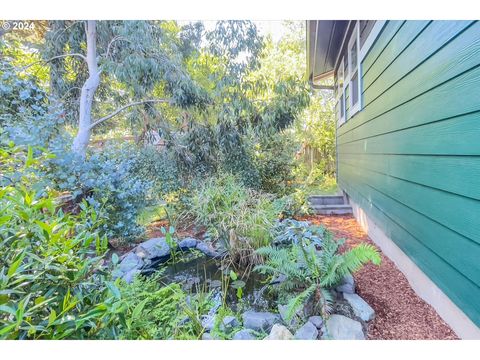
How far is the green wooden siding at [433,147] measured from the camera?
1152mm

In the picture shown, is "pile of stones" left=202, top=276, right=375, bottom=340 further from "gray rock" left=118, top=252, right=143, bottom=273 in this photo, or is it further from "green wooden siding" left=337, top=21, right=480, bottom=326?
"gray rock" left=118, top=252, right=143, bottom=273

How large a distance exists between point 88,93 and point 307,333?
3202 millimetres

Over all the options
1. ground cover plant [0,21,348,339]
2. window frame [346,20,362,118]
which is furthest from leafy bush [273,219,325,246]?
window frame [346,20,362,118]

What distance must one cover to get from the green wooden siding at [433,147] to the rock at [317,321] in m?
0.68

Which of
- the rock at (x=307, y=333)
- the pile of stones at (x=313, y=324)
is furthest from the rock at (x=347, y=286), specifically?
the rock at (x=307, y=333)

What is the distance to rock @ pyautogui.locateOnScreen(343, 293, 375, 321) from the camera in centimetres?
147

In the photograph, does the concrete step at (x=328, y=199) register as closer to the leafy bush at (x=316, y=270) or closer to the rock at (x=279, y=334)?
the leafy bush at (x=316, y=270)

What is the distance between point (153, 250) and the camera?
2.49 meters

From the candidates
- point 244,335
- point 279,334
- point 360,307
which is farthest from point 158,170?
point 360,307

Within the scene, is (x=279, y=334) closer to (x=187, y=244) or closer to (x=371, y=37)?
(x=187, y=244)

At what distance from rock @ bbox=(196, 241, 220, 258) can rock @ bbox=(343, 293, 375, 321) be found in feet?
4.27
